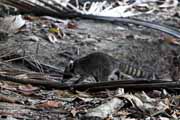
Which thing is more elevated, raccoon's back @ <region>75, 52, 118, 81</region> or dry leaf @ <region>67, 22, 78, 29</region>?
dry leaf @ <region>67, 22, 78, 29</region>

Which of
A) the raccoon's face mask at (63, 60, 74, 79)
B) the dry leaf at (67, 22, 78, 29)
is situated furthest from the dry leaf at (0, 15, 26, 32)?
the raccoon's face mask at (63, 60, 74, 79)

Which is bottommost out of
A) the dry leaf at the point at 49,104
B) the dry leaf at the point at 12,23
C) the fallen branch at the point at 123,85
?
the dry leaf at the point at 49,104

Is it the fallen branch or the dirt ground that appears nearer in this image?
the fallen branch

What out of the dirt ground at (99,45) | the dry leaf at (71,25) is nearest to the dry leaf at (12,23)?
the dirt ground at (99,45)

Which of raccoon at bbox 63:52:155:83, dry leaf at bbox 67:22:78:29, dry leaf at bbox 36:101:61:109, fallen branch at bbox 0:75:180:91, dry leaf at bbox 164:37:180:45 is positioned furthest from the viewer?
dry leaf at bbox 67:22:78:29

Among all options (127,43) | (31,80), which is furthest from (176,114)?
(127,43)

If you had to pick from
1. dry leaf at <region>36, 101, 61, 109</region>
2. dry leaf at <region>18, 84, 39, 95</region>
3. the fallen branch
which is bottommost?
dry leaf at <region>36, 101, 61, 109</region>

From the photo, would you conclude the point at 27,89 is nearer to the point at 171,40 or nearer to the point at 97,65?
the point at 97,65

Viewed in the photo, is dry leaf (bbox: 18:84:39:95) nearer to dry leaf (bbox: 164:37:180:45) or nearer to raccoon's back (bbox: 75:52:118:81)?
raccoon's back (bbox: 75:52:118:81)

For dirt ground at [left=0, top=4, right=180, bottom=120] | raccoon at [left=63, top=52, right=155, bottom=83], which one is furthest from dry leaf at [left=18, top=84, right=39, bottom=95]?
raccoon at [left=63, top=52, right=155, bottom=83]

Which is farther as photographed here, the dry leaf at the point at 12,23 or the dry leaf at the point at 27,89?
the dry leaf at the point at 12,23

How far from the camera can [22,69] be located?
23.5 feet

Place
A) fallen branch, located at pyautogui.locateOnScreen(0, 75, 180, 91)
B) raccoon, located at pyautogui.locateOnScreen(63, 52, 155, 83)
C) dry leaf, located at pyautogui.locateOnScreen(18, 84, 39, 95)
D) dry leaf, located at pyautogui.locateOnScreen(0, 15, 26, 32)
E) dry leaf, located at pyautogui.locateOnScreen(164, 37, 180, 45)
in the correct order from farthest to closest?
dry leaf, located at pyautogui.locateOnScreen(164, 37, 180, 45)
dry leaf, located at pyautogui.locateOnScreen(0, 15, 26, 32)
raccoon, located at pyautogui.locateOnScreen(63, 52, 155, 83)
dry leaf, located at pyautogui.locateOnScreen(18, 84, 39, 95)
fallen branch, located at pyautogui.locateOnScreen(0, 75, 180, 91)

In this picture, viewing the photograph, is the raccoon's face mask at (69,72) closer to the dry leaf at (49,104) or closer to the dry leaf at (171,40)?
the dry leaf at (49,104)
